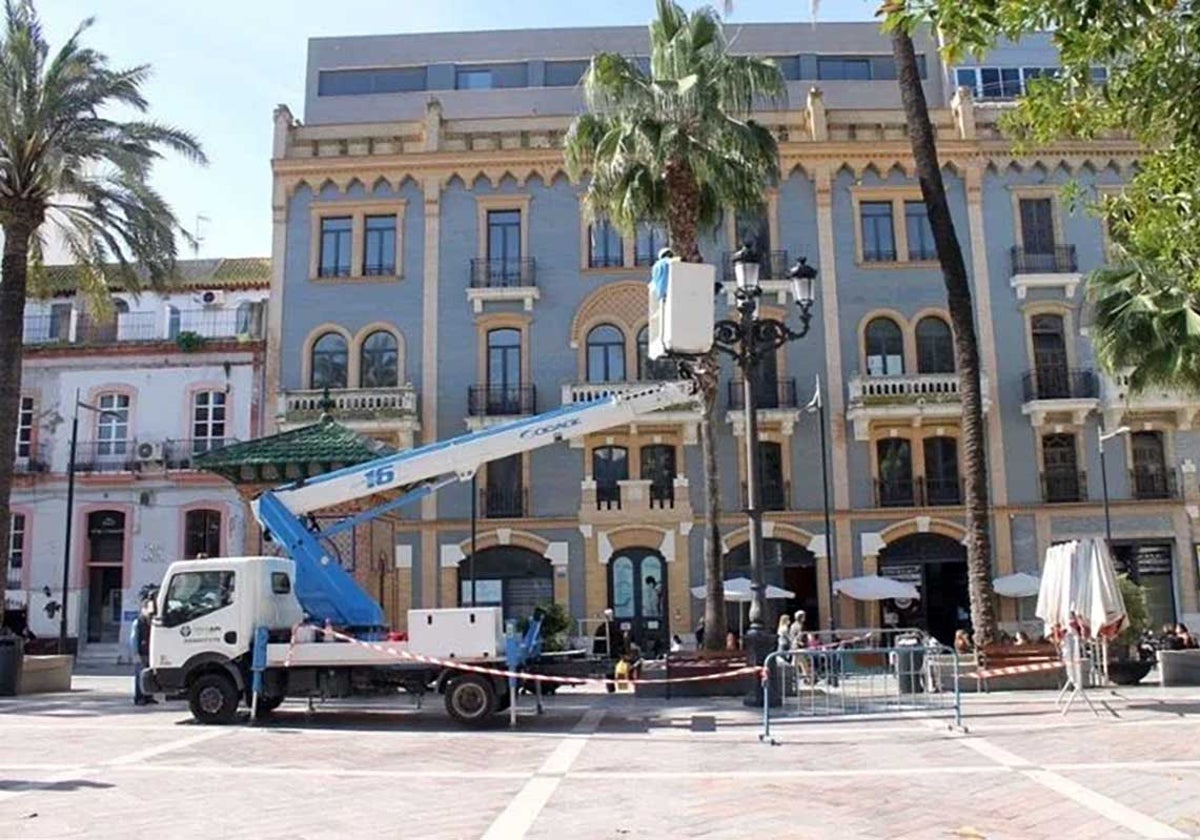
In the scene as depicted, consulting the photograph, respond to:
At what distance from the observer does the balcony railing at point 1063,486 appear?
30469 millimetres

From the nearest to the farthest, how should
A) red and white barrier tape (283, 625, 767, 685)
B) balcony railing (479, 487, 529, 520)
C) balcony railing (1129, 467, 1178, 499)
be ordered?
red and white barrier tape (283, 625, 767, 685) < balcony railing (1129, 467, 1178, 499) < balcony railing (479, 487, 529, 520)

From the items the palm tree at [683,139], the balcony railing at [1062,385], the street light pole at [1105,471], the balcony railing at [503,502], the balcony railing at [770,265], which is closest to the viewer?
the palm tree at [683,139]

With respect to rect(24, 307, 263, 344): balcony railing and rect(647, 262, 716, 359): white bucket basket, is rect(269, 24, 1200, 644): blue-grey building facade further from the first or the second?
rect(647, 262, 716, 359): white bucket basket

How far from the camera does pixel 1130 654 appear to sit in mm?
18656

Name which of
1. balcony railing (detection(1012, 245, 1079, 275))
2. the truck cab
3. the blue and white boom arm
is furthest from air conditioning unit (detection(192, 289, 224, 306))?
balcony railing (detection(1012, 245, 1079, 275))

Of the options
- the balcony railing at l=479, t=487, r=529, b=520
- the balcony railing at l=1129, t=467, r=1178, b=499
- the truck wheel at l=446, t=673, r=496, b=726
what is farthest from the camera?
the balcony railing at l=479, t=487, r=529, b=520

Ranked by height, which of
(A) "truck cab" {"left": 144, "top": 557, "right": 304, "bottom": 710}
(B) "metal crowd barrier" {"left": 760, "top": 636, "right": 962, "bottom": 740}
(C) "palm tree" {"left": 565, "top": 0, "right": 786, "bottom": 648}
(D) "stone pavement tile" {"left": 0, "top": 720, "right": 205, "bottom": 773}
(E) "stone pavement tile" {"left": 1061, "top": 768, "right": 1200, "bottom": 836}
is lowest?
(E) "stone pavement tile" {"left": 1061, "top": 768, "right": 1200, "bottom": 836}

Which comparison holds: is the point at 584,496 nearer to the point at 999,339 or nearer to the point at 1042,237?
the point at 999,339

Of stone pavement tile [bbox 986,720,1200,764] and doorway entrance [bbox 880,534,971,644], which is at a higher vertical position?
doorway entrance [bbox 880,534,971,644]

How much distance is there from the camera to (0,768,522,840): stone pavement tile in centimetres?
790

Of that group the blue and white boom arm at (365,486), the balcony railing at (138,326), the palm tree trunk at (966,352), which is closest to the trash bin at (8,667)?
the blue and white boom arm at (365,486)

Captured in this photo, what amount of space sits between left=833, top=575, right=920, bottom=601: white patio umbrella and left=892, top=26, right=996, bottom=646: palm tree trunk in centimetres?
1014

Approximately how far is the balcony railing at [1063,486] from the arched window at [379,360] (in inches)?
735

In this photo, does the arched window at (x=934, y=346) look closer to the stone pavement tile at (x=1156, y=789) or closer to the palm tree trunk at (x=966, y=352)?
the palm tree trunk at (x=966, y=352)
